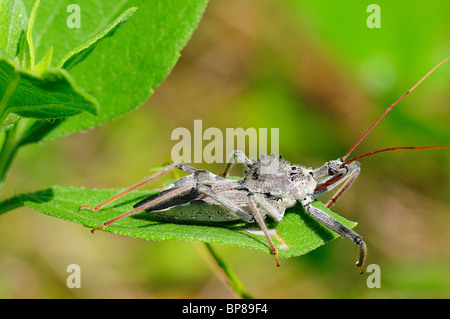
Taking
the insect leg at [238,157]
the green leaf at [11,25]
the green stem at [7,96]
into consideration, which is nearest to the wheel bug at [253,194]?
the insect leg at [238,157]

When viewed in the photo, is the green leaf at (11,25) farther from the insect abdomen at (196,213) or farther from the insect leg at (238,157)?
the insect leg at (238,157)

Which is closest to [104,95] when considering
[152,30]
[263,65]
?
[152,30]

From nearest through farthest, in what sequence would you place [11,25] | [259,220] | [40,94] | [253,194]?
[40,94], [11,25], [259,220], [253,194]

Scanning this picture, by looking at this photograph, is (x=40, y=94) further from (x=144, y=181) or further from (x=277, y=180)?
(x=277, y=180)

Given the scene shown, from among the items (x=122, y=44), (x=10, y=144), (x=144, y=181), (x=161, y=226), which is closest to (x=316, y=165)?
(x=144, y=181)

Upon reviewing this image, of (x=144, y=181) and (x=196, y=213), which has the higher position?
(x=144, y=181)

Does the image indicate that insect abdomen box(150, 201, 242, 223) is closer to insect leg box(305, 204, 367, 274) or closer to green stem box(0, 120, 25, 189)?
insect leg box(305, 204, 367, 274)

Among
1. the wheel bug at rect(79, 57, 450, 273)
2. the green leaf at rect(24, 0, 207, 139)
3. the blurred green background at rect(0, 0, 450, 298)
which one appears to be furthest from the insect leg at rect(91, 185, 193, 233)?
the blurred green background at rect(0, 0, 450, 298)
